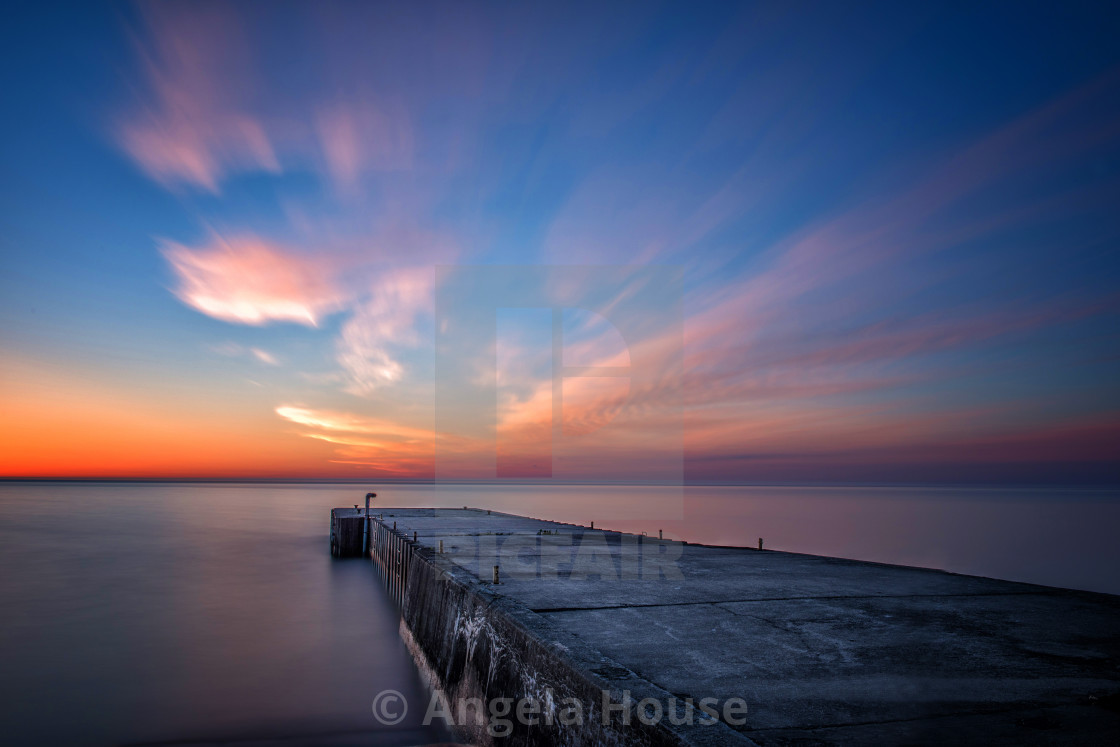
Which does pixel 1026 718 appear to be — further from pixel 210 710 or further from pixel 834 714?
pixel 210 710

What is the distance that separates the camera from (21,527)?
146 feet

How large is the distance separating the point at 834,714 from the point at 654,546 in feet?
38.1

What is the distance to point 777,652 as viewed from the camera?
5.89m

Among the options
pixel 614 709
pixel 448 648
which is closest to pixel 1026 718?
pixel 614 709
